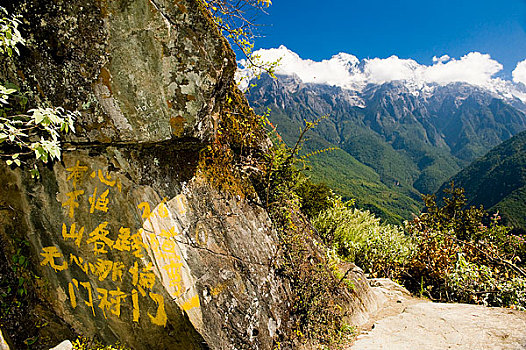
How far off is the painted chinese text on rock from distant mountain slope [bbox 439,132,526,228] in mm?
156473

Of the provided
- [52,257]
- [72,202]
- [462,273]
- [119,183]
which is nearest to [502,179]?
[462,273]

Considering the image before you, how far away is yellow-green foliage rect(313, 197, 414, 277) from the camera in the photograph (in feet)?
29.2

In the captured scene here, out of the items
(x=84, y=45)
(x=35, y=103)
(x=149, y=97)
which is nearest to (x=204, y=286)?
(x=149, y=97)

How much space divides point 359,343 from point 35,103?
242 inches

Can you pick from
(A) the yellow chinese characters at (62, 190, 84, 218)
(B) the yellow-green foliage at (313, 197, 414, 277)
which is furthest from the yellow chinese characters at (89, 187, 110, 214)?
(B) the yellow-green foliage at (313, 197, 414, 277)

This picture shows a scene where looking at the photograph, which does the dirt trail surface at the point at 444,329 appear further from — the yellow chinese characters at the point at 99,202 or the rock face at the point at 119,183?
the yellow chinese characters at the point at 99,202

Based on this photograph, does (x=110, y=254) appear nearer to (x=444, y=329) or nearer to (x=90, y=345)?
(x=90, y=345)

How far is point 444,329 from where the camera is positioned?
497 cm

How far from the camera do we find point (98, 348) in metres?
3.61

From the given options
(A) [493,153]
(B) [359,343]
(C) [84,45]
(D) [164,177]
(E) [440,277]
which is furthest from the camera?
(A) [493,153]

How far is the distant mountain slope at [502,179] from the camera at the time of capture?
13010 centimetres

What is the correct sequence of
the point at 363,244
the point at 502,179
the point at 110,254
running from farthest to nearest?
the point at 502,179 → the point at 363,244 → the point at 110,254

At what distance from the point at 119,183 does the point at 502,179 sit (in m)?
218

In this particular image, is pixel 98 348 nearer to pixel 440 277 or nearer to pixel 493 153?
pixel 440 277
